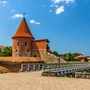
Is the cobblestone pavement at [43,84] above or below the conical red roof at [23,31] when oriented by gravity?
below

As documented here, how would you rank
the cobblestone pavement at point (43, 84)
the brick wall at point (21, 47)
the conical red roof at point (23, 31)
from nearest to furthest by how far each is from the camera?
the cobblestone pavement at point (43, 84) → the brick wall at point (21, 47) → the conical red roof at point (23, 31)

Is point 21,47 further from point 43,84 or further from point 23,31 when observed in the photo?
point 43,84

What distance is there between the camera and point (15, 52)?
56406 mm

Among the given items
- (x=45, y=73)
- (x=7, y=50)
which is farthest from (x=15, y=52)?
(x=45, y=73)

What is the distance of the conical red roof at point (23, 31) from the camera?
5647 centimetres

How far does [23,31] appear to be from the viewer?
57.4 metres

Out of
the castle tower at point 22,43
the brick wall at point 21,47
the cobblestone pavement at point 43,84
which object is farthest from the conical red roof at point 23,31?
the cobblestone pavement at point 43,84

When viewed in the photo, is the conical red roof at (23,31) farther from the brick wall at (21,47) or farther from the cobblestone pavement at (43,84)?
the cobblestone pavement at (43,84)

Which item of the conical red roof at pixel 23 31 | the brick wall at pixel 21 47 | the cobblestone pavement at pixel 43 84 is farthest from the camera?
the conical red roof at pixel 23 31

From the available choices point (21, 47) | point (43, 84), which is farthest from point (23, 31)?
point (43, 84)

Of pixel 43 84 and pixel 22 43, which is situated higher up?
pixel 22 43

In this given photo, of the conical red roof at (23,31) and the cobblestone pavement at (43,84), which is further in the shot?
the conical red roof at (23,31)

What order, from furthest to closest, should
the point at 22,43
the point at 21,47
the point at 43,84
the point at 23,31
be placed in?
Answer: the point at 23,31 → the point at 21,47 → the point at 22,43 → the point at 43,84

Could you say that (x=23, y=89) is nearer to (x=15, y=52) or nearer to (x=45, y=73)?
(x=45, y=73)
